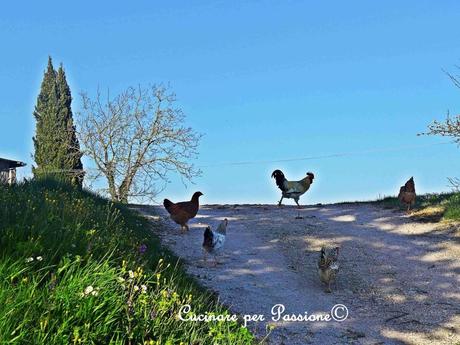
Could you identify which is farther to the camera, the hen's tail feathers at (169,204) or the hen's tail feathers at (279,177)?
the hen's tail feathers at (279,177)

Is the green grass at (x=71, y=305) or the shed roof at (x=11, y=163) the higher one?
the shed roof at (x=11, y=163)

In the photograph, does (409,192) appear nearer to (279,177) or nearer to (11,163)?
(279,177)

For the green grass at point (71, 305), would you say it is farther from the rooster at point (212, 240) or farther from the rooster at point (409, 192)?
the rooster at point (409, 192)

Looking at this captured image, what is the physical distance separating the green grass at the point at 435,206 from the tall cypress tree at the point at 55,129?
2194cm

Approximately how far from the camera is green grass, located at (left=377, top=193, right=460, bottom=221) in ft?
61.1

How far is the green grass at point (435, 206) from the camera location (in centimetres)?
1862

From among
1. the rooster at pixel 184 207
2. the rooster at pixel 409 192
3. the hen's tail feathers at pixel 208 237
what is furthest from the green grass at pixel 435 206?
the hen's tail feathers at pixel 208 237

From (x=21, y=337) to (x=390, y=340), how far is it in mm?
6896

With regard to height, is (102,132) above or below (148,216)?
above

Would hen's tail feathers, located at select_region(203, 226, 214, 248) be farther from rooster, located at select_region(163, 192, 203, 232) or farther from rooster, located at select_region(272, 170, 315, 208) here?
rooster, located at select_region(272, 170, 315, 208)

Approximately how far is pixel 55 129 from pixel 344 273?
3400cm

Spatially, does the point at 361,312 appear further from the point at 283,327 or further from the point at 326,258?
the point at 283,327

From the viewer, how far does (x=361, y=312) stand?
33.7ft

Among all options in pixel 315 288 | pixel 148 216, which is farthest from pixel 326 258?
pixel 148 216
